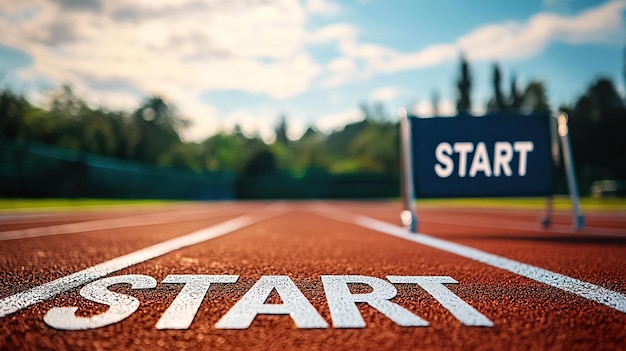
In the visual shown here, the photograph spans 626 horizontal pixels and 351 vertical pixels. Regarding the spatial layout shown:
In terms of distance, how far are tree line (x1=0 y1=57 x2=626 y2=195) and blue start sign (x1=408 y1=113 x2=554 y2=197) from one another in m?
30.2

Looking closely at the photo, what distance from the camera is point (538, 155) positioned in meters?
5.13

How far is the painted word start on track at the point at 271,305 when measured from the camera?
1.48 metres

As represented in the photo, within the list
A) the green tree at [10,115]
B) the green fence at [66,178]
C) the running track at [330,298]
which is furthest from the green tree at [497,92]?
the green tree at [10,115]

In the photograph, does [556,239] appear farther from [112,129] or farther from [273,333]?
[112,129]

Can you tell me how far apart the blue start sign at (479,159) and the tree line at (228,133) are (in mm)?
30169

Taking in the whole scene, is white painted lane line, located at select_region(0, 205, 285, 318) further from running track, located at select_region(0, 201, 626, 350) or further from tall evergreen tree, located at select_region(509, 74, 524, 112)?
tall evergreen tree, located at select_region(509, 74, 524, 112)

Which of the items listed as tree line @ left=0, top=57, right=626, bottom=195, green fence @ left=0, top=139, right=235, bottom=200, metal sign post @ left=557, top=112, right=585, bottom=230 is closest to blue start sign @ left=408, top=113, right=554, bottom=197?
metal sign post @ left=557, top=112, right=585, bottom=230

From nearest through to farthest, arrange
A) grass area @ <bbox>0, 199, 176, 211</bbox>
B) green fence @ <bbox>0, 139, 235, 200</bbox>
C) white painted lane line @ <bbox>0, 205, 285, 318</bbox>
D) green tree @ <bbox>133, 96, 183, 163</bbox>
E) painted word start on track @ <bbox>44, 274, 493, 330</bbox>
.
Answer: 1. painted word start on track @ <bbox>44, 274, 493, 330</bbox>
2. white painted lane line @ <bbox>0, 205, 285, 318</bbox>
3. grass area @ <bbox>0, 199, 176, 211</bbox>
4. green fence @ <bbox>0, 139, 235, 200</bbox>
5. green tree @ <bbox>133, 96, 183, 163</bbox>

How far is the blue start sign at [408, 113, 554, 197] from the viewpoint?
5.02 meters

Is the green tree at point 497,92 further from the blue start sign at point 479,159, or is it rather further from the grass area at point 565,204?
the blue start sign at point 479,159

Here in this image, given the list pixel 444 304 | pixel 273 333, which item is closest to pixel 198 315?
pixel 273 333

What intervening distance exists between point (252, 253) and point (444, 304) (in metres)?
1.87

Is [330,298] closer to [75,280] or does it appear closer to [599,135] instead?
[75,280]

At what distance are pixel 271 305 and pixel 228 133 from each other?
7911 centimetres
